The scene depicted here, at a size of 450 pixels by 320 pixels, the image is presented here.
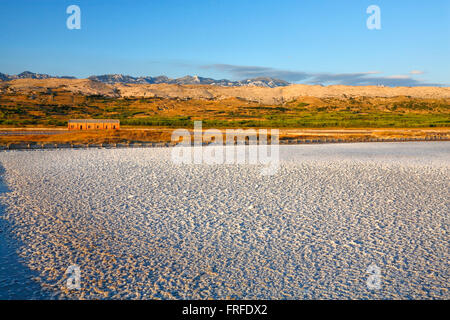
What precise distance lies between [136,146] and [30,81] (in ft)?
411

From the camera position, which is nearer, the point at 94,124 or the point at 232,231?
the point at 232,231

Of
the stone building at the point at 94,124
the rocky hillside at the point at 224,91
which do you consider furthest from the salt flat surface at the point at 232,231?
the rocky hillside at the point at 224,91

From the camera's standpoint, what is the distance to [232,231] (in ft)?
35.4

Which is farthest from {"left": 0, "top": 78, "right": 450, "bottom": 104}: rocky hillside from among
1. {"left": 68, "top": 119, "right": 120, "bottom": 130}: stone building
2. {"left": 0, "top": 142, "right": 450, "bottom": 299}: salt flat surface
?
{"left": 0, "top": 142, "right": 450, "bottom": 299}: salt flat surface

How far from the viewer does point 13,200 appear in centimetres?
1373

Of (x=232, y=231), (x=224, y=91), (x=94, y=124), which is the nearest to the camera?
(x=232, y=231)

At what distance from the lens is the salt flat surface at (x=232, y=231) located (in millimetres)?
7609

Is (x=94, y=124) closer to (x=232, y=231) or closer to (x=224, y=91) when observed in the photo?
(x=232, y=231)

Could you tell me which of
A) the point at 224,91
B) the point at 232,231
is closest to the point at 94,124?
the point at 232,231

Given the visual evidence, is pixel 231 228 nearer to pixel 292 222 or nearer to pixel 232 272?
pixel 292 222

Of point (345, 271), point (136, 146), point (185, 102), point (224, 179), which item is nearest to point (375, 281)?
point (345, 271)

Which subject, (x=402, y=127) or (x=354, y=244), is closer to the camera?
(x=354, y=244)

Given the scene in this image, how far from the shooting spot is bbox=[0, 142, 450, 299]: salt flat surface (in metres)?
7.61
